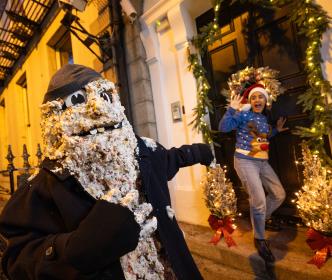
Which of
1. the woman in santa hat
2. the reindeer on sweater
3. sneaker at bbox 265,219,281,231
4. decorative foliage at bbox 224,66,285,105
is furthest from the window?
sneaker at bbox 265,219,281,231

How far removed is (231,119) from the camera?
277 centimetres

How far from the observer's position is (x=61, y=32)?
6.32 metres

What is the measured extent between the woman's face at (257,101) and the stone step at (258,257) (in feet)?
4.91

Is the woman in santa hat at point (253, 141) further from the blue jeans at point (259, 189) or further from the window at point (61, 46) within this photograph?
the window at point (61, 46)

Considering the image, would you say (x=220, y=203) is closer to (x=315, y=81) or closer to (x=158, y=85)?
(x=315, y=81)

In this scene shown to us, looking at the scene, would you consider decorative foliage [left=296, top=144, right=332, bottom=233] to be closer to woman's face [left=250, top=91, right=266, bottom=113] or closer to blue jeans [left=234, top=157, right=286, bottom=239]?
blue jeans [left=234, top=157, right=286, bottom=239]

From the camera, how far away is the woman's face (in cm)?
279

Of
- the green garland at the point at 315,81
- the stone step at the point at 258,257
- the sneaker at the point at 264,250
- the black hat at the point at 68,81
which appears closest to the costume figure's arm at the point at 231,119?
the green garland at the point at 315,81

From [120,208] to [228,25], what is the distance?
3392 millimetres

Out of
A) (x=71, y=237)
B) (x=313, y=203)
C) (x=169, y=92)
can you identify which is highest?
(x=169, y=92)

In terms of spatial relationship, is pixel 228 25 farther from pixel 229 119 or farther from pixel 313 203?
pixel 313 203

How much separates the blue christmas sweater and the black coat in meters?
1.64

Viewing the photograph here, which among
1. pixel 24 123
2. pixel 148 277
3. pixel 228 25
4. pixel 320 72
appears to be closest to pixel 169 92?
pixel 228 25

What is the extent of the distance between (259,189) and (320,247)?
72 cm
